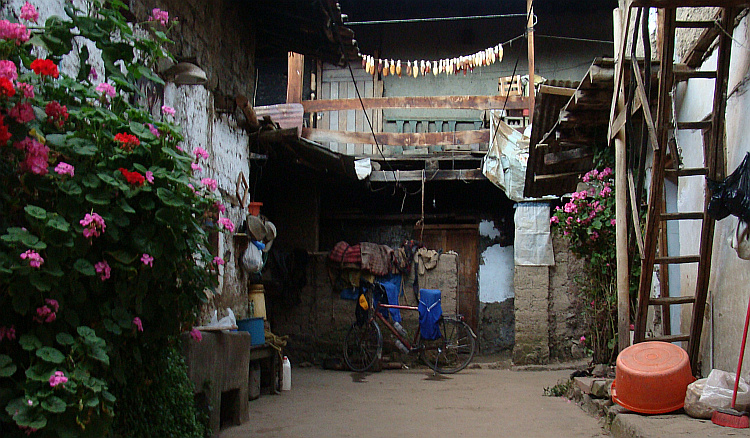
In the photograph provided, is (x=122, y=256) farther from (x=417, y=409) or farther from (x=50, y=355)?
(x=417, y=409)

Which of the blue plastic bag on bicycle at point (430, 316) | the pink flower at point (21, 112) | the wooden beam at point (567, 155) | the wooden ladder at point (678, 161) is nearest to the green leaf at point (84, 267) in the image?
the pink flower at point (21, 112)

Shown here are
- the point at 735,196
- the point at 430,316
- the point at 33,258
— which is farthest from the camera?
the point at 430,316

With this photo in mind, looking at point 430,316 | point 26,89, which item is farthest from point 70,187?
point 430,316

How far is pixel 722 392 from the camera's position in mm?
4180

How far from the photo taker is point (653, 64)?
18.8 ft

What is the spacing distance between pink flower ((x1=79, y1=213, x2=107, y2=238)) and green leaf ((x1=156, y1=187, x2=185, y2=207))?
306mm

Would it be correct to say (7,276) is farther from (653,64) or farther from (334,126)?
(334,126)

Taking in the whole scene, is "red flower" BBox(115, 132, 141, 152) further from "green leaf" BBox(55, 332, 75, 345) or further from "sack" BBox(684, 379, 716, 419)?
"sack" BBox(684, 379, 716, 419)

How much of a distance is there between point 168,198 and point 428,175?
350 inches

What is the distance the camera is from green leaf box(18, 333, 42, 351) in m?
2.55

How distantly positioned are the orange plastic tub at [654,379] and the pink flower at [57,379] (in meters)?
3.79

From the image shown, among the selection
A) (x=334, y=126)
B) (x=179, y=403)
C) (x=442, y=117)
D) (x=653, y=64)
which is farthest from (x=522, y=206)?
(x=179, y=403)

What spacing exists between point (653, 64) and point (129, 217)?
15.6ft

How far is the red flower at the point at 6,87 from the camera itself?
243cm
